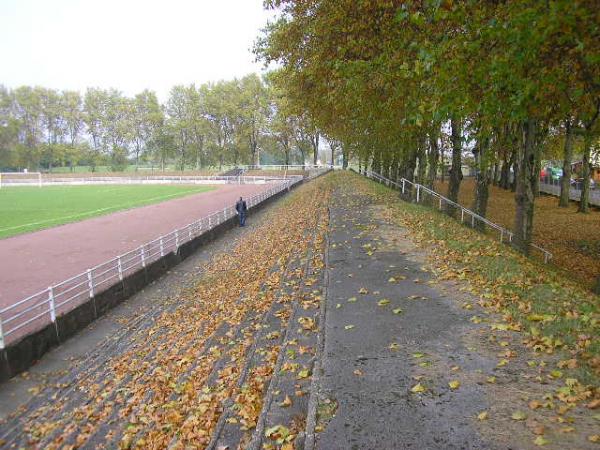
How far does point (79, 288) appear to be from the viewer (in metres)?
13.5

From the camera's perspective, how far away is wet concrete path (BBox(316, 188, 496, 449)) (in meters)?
4.54

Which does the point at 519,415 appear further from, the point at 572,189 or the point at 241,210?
the point at 572,189

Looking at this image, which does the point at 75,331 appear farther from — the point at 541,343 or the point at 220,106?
the point at 220,106

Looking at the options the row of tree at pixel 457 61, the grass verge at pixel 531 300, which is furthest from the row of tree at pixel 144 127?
the grass verge at pixel 531 300

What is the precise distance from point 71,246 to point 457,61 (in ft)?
64.2

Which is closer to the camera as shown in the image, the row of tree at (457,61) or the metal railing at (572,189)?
the row of tree at (457,61)

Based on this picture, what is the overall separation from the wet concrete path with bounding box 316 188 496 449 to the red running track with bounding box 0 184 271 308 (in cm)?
1050

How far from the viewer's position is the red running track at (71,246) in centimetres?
1491

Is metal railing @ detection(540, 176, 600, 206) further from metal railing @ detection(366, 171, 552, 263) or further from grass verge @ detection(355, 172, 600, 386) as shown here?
grass verge @ detection(355, 172, 600, 386)

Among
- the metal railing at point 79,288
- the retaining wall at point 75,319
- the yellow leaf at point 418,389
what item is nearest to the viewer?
the yellow leaf at point 418,389

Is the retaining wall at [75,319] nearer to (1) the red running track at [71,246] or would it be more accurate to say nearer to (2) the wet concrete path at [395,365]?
(1) the red running track at [71,246]

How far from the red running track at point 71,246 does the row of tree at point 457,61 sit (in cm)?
1130

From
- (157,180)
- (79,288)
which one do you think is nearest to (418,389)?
(79,288)

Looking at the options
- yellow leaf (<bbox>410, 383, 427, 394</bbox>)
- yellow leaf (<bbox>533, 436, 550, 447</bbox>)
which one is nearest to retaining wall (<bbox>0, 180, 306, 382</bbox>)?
yellow leaf (<bbox>410, 383, 427, 394</bbox>)
